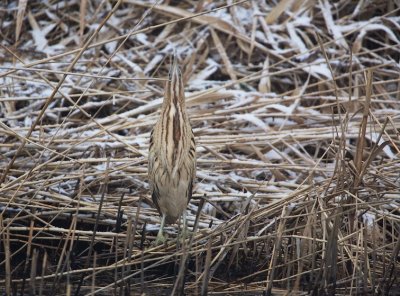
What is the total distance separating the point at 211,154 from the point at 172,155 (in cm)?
73

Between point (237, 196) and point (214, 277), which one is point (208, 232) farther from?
point (237, 196)

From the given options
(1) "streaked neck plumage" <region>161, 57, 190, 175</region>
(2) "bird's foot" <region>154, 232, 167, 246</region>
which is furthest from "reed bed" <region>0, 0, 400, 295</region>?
(1) "streaked neck plumage" <region>161, 57, 190, 175</region>

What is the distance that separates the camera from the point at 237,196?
4.29 m

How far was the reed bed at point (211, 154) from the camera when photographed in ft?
11.6

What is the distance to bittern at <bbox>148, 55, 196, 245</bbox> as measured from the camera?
405 centimetres

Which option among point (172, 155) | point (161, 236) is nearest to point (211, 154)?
point (172, 155)

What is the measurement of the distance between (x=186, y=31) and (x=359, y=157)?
2.64 m

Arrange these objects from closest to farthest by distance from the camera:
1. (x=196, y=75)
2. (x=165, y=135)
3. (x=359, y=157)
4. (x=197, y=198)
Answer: (x=359, y=157) < (x=165, y=135) < (x=197, y=198) < (x=196, y=75)

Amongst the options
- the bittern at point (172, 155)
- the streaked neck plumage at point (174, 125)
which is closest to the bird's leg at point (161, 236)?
the bittern at point (172, 155)

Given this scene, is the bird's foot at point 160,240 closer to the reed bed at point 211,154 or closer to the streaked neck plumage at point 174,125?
the reed bed at point 211,154

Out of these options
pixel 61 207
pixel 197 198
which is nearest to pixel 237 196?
pixel 197 198

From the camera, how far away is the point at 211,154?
15.6 feet

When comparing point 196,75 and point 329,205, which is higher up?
point 196,75

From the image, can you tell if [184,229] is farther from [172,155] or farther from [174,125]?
[174,125]
